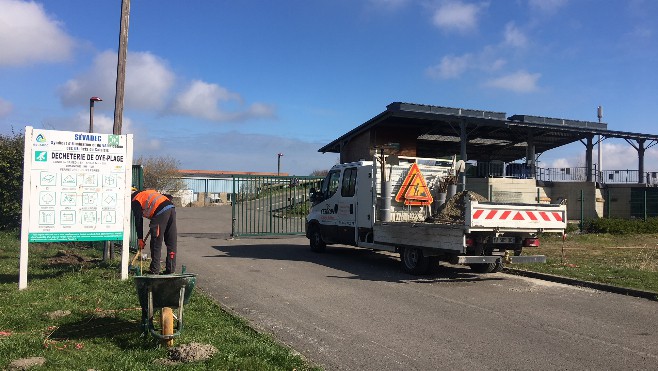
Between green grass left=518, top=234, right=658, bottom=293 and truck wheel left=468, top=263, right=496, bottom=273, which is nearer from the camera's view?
green grass left=518, top=234, right=658, bottom=293

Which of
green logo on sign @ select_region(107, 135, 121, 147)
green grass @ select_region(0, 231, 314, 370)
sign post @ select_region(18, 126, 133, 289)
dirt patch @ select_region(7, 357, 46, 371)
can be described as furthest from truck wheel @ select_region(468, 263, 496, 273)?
dirt patch @ select_region(7, 357, 46, 371)

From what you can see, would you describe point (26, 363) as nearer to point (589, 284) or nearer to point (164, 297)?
point (164, 297)

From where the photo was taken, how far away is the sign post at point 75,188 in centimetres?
877

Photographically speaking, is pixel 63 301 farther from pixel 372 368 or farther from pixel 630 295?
pixel 630 295

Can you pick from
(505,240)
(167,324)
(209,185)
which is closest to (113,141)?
(167,324)

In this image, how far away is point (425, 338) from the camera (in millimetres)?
6547

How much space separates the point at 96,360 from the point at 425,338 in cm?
363

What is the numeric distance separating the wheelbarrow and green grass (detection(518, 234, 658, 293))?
8137mm

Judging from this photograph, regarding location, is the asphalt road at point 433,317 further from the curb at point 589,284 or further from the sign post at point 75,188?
the sign post at point 75,188

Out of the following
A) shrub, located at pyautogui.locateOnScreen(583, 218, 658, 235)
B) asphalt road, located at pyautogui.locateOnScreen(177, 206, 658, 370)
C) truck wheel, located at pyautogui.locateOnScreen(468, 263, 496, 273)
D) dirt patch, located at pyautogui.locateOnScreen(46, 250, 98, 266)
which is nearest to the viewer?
asphalt road, located at pyautogui.locateOnScreen(177, 206, 658, 370)

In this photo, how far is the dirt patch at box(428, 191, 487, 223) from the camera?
37.5 ft

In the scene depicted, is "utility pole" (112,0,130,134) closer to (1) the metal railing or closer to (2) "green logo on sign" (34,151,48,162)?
(2) "green logo on sign" (34,151,48,162)

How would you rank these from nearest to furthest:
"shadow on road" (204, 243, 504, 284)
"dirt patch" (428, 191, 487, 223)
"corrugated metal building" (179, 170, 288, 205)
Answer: "shadow on road" (204, 243, 504, 284)
"dirt patch" (428, 191, 487, 223)
"corrugated metal building" (179, 170, 288, 205)

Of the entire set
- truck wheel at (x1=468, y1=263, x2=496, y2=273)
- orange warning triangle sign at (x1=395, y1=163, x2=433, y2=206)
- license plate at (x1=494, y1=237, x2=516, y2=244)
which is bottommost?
truck wheel at (x1=468, y1=263, x2=496, y2=273)
